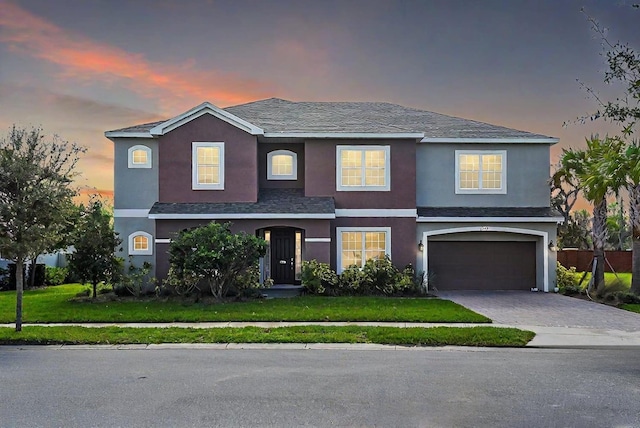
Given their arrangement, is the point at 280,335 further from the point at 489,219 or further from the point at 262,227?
the point at 489,219

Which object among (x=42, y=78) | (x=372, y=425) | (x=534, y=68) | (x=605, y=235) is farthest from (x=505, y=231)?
(x=42, y=78)

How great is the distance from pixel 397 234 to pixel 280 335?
962cm

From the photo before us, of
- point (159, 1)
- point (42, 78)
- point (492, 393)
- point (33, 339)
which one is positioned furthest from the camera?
point (42, 78)

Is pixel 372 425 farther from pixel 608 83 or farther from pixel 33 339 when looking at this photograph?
pixel 608 83

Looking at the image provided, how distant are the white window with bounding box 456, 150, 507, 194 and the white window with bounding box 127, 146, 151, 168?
455 inches

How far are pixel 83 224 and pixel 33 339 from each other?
24.6 ft

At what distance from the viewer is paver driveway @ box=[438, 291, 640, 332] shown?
44.8 ft

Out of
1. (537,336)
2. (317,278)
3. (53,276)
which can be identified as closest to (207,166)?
(317,278)

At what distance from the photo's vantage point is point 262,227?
766 inches

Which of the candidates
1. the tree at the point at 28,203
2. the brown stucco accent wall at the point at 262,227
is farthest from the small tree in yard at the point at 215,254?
the tree at the point at 28,203

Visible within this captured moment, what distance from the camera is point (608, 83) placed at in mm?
12492

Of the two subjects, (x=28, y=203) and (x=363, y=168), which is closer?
(x=28, y=203)

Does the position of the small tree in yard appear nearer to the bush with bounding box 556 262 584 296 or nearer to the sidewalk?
the sidewalk

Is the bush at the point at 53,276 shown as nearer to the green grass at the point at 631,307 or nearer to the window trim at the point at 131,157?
the window trim at the point at 131,157
